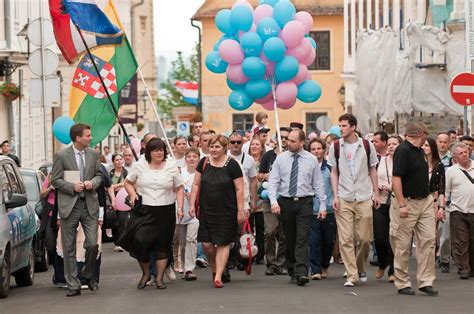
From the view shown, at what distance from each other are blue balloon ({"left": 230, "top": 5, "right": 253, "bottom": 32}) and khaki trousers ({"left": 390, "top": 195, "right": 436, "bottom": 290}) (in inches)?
326

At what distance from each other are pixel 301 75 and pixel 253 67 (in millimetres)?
967

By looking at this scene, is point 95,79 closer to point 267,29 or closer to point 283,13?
point 267,29

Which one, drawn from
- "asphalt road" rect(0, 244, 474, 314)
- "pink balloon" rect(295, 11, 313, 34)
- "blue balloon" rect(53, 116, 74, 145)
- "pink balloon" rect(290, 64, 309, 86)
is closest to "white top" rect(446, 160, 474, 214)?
"asphalt road" rect(0, 244, 474, 314)

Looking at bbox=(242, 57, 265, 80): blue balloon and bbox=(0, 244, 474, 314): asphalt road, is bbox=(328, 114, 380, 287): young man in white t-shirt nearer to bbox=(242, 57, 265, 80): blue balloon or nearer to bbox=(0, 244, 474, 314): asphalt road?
bbox=(0, 244, 474, 314): asphalt road

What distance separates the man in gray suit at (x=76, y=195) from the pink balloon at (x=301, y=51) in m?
7.40

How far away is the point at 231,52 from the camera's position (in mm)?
22188

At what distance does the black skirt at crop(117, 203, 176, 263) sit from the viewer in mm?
15500

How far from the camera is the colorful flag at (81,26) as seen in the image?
60.3 feet

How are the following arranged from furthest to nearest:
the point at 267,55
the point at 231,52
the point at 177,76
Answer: the point at 177,76
the point at 231,52
the point at 267,55

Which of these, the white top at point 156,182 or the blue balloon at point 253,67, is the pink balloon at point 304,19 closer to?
the blue balloon at point 253,67

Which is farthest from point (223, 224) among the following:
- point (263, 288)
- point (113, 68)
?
point (113, 68)

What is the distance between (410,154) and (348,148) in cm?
132

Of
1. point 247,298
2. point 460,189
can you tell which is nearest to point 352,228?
point 247,298

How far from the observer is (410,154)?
14.6 m
